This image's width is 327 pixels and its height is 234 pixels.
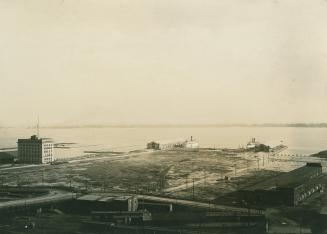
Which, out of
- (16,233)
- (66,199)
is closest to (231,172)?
(66,199)

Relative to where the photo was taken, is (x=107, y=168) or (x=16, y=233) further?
(x=107, y=168)

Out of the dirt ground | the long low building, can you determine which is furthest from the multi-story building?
the long low building

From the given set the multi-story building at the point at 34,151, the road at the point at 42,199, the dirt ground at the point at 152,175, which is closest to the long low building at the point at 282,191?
the dirt ground at the point at 152,175

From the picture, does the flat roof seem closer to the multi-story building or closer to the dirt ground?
the dirt ground

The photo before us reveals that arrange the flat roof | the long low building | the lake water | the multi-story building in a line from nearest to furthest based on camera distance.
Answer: the long low building < the flat roof < the multi-story building < the lake water

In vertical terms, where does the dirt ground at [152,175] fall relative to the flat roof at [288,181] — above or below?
below

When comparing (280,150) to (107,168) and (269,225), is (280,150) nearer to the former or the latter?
(107,168)

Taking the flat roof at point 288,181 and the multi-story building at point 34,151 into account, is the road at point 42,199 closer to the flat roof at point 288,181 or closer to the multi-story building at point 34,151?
the flat roof at point 288,181

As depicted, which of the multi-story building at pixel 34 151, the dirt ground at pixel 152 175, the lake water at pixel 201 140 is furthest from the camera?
the lake water at pixel 201 140
